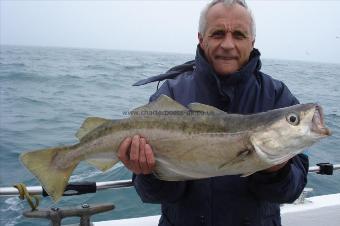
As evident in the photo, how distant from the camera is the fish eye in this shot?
2.70 metres

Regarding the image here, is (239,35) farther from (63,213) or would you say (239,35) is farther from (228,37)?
(63,213)

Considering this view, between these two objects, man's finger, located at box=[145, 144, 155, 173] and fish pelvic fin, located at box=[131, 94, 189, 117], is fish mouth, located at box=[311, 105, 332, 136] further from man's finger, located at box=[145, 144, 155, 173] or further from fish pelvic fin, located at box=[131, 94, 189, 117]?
man's finger, located at box=[145, 144, 155, 173]

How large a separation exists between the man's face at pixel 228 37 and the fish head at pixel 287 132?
70 cm

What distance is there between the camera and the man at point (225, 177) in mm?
3041

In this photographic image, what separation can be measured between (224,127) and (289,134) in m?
0.48

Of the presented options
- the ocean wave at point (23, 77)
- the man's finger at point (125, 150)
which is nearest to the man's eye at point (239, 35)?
the man's finger at point (125, 150)

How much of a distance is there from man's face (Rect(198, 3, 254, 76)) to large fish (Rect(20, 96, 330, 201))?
579mm

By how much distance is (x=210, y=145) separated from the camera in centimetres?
293

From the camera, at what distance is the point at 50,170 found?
3.24m

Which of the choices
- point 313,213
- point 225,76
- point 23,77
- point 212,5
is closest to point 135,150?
point 225,76

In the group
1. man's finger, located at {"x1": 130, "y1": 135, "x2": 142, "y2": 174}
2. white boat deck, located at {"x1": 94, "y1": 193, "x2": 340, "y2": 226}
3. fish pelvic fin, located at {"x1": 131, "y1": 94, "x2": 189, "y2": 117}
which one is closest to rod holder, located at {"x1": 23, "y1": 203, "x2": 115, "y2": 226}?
man's finger, located at {"x1": 130, "y1": 135, "x2": 142, "y2": 174}

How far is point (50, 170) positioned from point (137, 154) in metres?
0.81

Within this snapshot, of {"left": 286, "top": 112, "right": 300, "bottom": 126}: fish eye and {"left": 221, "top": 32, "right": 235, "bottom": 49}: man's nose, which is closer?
{"left": 286, "top": 112, "right": 300, "bottom": 126}: fish eye

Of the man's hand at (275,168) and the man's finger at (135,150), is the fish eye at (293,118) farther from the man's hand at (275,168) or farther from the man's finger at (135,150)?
the man's finger at (135,150)
